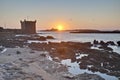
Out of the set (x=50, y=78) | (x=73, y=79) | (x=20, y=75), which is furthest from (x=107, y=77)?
(x=20, y=75)

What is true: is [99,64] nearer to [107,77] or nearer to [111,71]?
[111,71]

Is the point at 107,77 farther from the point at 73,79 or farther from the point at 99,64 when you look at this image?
the point at 99,64

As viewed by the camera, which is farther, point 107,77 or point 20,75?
point 107,77

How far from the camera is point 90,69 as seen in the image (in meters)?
19.7

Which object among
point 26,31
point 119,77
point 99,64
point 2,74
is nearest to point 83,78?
point 119,77

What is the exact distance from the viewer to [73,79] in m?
15.1

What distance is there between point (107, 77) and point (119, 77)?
97cm

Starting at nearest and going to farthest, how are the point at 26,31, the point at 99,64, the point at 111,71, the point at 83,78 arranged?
the point at 83,78 < the point at 111,71 < the point at 99,64 < the point at 26,31

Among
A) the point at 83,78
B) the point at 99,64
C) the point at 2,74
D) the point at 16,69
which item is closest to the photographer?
the point at 2,74

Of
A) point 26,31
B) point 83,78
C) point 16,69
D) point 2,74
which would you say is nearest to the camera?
point 2,74

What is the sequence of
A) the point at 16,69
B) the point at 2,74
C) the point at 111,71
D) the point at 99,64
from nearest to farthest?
the point at 2,74, the point at 16,69, the point at 111,71, the point at 99,64

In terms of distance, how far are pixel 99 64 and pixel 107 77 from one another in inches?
209

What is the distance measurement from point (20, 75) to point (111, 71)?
345 inches

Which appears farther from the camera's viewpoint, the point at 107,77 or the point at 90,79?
the point at 107,77
